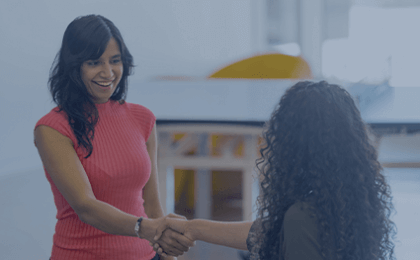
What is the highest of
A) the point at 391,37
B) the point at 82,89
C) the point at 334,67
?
the point at 391,37

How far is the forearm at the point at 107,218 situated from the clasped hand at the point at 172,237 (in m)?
0.12

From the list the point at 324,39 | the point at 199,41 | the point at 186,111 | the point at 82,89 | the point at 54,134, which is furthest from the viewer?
the point at 324,39

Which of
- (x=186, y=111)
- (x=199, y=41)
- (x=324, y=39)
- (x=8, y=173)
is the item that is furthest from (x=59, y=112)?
(x=324, y=39)

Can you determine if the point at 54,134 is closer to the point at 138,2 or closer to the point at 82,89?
the point at 82,89

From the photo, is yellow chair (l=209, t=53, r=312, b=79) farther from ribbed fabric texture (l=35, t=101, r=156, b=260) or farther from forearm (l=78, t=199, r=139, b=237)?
forearm (l=78, t=199, r=139, b=237)

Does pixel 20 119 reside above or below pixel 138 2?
below

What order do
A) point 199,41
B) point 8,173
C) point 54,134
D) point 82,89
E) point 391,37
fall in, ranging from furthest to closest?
point 391,37 → point 199,41 → point 8,173 → point 82,89 → point 54,134

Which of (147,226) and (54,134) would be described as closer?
(54,134)

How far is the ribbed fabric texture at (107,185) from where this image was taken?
3.47ft

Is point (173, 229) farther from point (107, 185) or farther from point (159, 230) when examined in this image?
point (107, 185)

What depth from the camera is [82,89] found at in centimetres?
114

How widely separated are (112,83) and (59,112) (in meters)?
0.19

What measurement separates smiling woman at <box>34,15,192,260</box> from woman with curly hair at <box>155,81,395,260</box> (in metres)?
0.47

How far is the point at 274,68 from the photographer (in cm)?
354
